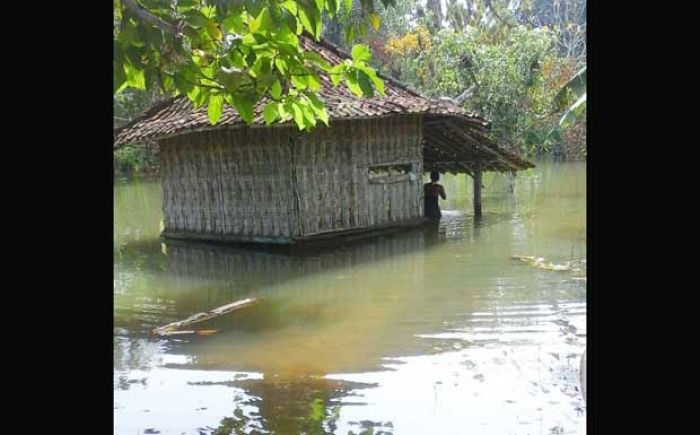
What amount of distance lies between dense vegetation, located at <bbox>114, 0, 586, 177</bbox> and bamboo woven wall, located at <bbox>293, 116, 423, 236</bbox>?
3.67 feet

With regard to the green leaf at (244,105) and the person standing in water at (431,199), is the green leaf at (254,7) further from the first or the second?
the person standing in water at (431,199)

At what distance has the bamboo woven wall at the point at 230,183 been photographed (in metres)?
11.6

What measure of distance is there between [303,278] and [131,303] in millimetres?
2271

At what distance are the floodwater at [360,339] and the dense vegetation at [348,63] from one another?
7.11 feet

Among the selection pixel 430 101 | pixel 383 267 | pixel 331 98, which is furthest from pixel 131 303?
pixel 430 101

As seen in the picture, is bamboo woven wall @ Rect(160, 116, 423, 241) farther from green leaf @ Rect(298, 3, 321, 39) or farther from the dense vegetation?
green leaf @ Rect(298, 3, 321, 39)

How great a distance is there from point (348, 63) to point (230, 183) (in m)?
9.98

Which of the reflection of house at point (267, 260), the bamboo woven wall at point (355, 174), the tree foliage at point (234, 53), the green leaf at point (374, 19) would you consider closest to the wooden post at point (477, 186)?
the bamboo woven wall at point (355, 174)

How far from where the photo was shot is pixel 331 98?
37.9ft

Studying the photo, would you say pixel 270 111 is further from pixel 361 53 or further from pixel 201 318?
pixel 201 318

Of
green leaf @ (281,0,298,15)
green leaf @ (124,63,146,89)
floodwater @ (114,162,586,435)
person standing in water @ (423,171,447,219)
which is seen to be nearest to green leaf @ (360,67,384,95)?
green leaf @ (281,0,298,15)

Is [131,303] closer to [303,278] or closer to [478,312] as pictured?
[303,278]

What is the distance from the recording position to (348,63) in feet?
8.18

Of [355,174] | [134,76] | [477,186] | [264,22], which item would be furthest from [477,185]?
[264,22]
